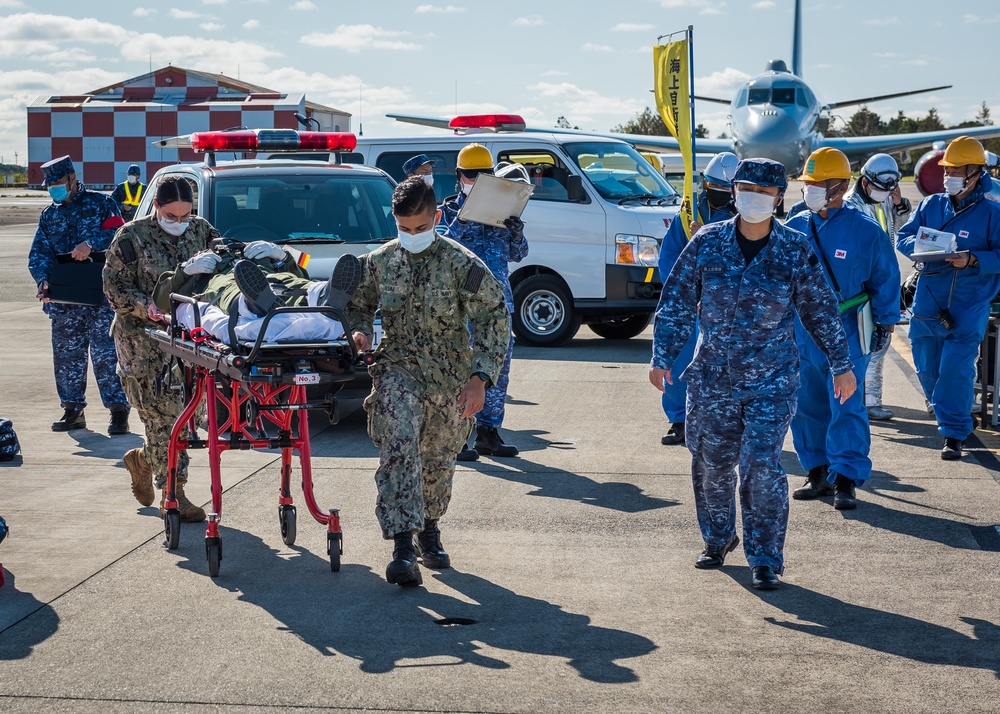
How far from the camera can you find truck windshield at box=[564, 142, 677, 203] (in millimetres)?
13016

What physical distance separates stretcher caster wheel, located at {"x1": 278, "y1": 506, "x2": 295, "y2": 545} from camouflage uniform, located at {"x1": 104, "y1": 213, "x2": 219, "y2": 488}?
747 millimetres

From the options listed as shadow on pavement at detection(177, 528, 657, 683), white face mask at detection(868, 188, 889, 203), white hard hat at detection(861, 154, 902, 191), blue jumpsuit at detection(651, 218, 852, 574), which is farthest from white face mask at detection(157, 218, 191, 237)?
white face mask at detection(868, 188, 889, 203)

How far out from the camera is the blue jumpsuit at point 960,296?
792cm

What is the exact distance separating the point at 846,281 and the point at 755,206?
163 centimetres

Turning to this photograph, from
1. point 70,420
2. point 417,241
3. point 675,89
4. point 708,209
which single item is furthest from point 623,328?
point 417,241

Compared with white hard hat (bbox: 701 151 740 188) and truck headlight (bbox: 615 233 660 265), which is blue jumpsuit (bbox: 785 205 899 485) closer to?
white hard hat (bbox: 701 151 740 188)

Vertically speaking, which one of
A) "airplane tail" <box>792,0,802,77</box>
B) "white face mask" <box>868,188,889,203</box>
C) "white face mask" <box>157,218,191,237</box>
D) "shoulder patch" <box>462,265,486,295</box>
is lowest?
"shoulder patch" <box>462,265,486,295</box>

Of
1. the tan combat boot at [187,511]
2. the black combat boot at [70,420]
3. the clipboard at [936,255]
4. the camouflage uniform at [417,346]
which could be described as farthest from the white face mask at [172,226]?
the clipboard at [936,255]

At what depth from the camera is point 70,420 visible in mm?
9000

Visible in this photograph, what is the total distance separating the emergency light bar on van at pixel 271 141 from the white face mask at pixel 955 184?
458cm

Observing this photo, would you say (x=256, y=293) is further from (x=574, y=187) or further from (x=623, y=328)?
(x=623, y=328)

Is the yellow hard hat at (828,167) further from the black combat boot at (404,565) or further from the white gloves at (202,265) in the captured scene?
the white gloves at (202,265)

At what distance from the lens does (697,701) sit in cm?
406

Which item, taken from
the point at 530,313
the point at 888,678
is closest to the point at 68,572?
the point at 888,678
